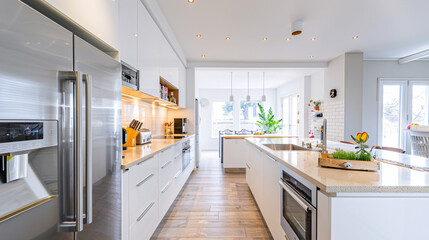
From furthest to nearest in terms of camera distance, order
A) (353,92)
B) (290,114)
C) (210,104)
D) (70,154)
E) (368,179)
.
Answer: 1. (210,104)
2. (290,114)
3. (353,92)
4. (368,179)
5. (70,154)

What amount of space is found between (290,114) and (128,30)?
260 inches

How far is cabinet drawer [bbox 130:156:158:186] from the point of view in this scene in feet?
4.49

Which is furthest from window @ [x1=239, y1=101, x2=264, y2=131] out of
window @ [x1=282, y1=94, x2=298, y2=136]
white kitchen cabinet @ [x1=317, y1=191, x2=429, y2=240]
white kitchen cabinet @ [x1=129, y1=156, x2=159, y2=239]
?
white kitchen cabinet @ [x1=317, y1=191, x2=429, y2=240]

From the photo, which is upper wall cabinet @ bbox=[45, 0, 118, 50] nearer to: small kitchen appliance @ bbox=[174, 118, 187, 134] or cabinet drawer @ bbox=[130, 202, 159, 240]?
cabinet drawer @ bbox=[130, 202, 159, 240]

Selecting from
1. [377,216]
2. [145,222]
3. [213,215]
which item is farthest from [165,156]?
[377,216]

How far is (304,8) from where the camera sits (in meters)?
2.29

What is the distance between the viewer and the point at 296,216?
1191 mm

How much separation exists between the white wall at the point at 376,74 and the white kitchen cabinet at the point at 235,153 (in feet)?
9.42

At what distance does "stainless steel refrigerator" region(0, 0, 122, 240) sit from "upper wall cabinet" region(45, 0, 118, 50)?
17 cm

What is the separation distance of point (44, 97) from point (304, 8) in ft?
8.94

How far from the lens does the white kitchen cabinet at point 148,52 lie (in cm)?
184

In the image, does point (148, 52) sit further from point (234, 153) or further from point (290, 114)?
point (290, 114)

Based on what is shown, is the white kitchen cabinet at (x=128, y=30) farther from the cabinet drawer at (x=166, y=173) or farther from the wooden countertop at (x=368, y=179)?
the wooden countertop at (x=368, y=179)

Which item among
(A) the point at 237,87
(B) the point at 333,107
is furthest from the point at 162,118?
(A) the point at 237,87
